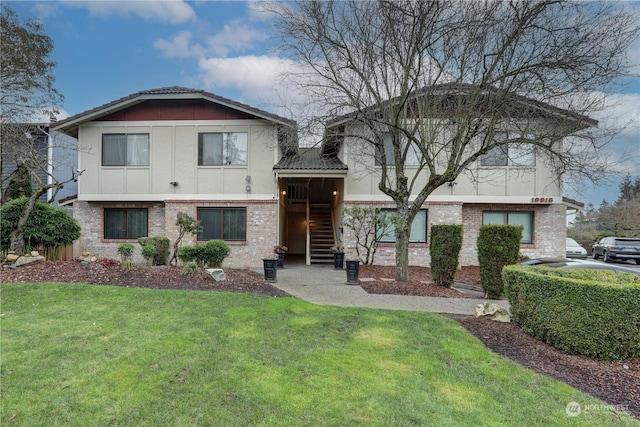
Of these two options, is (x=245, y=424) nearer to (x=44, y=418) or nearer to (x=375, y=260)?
(x=44, y=418)

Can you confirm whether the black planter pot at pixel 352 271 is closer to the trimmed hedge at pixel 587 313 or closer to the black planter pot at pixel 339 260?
the black planter pot at pixel 339 260

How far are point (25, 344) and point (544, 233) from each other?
1598 cm

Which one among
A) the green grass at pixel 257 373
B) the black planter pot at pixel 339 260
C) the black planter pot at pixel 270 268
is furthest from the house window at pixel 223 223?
the green grass at pixel 257 373

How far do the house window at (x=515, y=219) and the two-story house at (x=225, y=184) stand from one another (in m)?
0.04

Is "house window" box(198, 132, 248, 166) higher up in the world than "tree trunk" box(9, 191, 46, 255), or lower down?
higher up

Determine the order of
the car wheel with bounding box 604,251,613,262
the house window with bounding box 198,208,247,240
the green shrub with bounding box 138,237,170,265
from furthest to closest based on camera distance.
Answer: the car wheel with bounding box 604,251,613,262
the house window with bounding box 198,208,247,240
the green shrub with bounding box 138,237,170,265

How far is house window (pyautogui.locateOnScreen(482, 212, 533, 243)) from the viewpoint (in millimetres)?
13086

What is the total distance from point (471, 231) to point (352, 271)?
6.95 meters

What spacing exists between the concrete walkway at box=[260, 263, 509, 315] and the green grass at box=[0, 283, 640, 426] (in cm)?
104

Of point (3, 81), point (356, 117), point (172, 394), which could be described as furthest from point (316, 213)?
point (172, 394)

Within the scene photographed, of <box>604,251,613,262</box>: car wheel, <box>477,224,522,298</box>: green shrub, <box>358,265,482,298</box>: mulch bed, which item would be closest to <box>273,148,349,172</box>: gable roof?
<box>358,265,482,298</box>: mulch bed

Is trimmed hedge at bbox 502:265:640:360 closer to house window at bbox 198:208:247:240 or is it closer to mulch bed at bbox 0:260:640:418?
mulch bed at bbox 0:260:640:418

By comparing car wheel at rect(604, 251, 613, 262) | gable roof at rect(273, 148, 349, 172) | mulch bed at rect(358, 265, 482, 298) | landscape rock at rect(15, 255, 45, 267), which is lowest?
car wheel at rect(604, 251, 613, 262)

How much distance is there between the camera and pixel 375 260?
→ 12.5 meters
